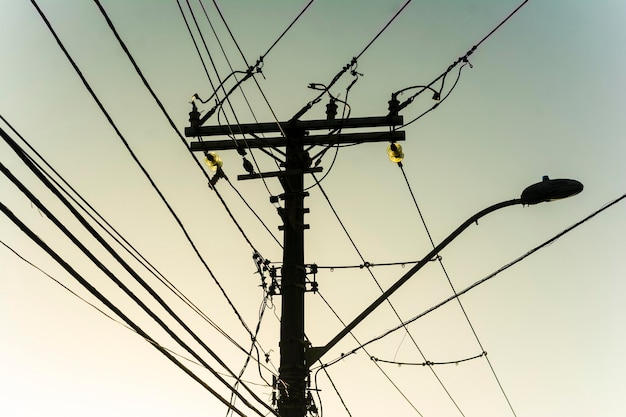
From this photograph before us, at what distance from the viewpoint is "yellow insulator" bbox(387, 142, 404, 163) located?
7969 mm

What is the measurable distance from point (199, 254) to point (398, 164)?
3.54 m

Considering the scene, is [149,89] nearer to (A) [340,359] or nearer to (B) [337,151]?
(B) [337,151]

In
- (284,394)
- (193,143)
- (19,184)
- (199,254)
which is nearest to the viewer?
(19,184)

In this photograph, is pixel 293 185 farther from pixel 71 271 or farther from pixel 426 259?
pixel 71 271

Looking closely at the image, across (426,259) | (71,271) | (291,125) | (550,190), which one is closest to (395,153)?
(291,125)

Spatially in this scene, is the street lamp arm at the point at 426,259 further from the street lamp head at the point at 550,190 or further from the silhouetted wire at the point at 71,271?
the silhouetted wire at the point at 71,271

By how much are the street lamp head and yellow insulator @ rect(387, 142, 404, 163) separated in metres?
1.95

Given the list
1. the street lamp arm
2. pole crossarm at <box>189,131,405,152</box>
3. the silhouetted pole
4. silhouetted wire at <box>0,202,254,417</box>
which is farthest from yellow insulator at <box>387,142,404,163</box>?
silhouetted wire at <box>0,202,254,417</box>

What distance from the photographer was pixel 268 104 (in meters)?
7.61

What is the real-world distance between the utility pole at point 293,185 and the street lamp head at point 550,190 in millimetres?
2153

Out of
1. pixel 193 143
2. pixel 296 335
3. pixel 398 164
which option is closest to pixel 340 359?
pixel 296 335

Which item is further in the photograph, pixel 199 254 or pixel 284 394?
pixel 284 394

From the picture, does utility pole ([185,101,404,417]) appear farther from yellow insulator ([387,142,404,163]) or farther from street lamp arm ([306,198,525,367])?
street lamp arm ([306,198,525,367])

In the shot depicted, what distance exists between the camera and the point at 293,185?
835 cm
